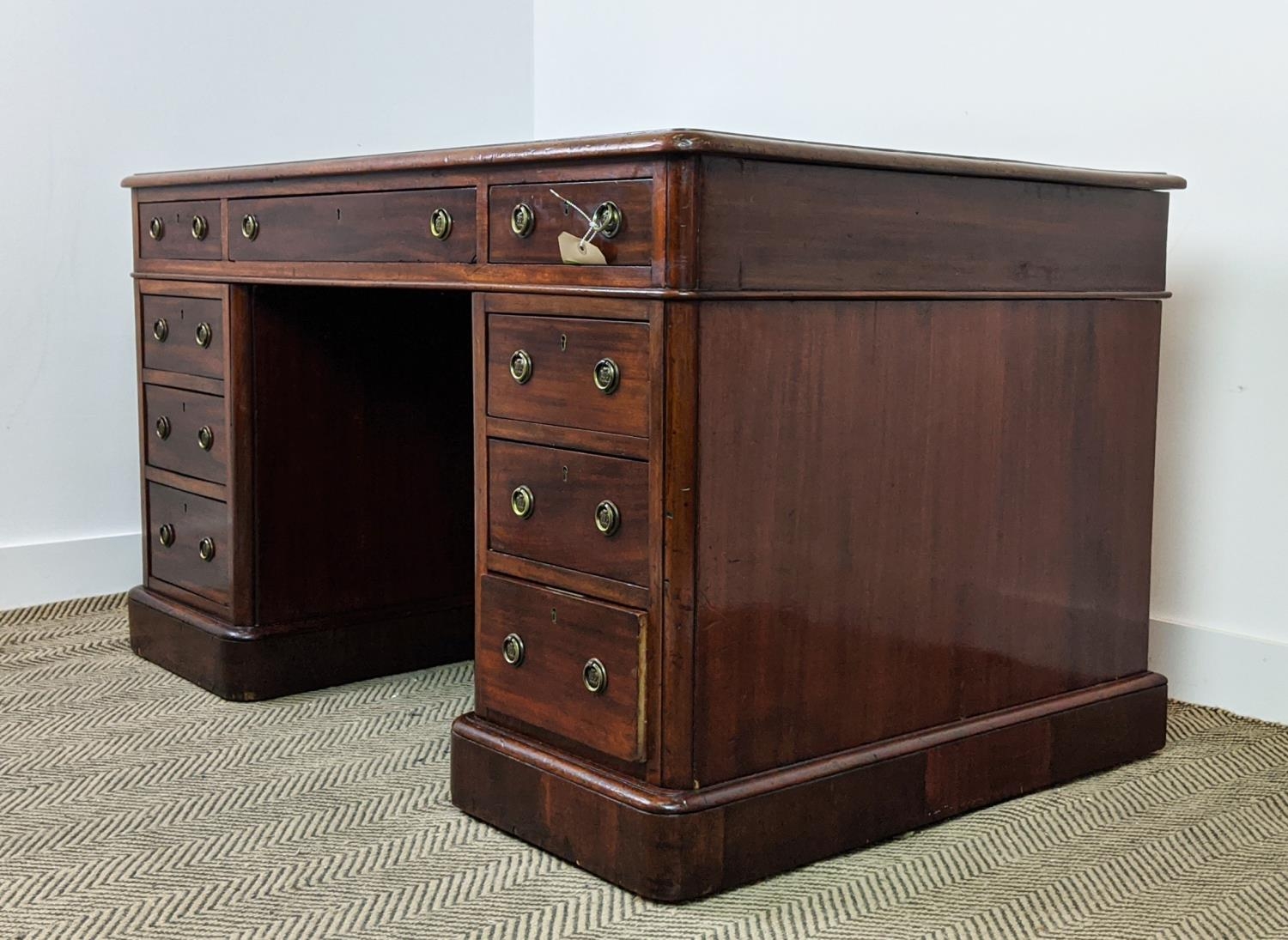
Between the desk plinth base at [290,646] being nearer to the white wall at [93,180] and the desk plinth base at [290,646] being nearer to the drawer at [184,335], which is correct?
the drawer at [184,335]

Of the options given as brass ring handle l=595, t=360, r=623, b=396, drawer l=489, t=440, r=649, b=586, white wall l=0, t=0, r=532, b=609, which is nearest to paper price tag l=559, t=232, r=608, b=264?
brass ring handle l=595, t=360, r=623, b=396

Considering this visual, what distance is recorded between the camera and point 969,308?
5.90 ft

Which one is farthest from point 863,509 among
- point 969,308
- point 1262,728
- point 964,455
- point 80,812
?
point 80,812

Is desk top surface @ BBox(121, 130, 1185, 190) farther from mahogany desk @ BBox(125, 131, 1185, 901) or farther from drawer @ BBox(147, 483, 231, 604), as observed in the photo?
drawer @ BBox(147, 483, 231, 604)

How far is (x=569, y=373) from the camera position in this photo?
164cm

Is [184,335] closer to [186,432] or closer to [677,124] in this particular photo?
[186,432]

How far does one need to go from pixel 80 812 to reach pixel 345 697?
0.57 m

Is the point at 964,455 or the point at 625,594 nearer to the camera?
the point at 625,594

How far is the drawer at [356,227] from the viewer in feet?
5.92

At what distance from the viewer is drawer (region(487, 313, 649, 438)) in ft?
5.11

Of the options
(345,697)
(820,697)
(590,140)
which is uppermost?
(590,140)

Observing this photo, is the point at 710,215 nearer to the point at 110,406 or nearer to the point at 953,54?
the point at 953,54

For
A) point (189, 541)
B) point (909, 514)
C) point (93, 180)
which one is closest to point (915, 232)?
point (909, 514)

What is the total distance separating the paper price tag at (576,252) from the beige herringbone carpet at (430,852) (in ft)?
2.25
